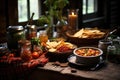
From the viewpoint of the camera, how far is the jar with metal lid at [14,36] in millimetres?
2141

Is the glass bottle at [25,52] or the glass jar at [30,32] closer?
the glass bottle at [25,52]

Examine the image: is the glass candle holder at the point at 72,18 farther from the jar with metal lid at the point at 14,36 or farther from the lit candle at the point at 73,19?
the jar with metal lid at the point at 14,36

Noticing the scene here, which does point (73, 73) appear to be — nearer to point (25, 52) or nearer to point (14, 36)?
point (25, 52)

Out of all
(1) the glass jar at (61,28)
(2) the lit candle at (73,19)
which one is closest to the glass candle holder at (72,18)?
(2) the lit candle at (73,19)

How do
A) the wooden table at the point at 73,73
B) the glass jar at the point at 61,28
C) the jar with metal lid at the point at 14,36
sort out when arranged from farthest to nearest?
the glass jar at the point at 61,28 → the jar with metal lid at the point at 14,36 → the wooden table at the point at 73,73

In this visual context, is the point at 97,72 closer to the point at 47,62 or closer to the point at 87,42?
the point at 47,62

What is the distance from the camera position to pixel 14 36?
2.15m

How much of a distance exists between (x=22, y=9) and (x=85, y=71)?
1.67 metres

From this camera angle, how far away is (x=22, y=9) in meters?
3.17

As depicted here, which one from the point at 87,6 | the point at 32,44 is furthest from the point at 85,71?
the point at 87,6

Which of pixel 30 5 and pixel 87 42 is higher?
pixel 30 5

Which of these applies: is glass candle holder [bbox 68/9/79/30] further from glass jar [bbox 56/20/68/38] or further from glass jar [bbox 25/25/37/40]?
glass jar [bbox 25/25/37/40]

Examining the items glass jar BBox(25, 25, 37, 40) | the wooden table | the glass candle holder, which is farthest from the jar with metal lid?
the glass candle holder

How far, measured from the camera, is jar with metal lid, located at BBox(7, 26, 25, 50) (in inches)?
84.3
